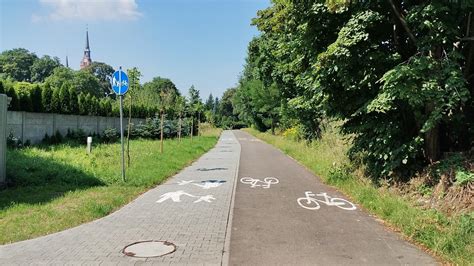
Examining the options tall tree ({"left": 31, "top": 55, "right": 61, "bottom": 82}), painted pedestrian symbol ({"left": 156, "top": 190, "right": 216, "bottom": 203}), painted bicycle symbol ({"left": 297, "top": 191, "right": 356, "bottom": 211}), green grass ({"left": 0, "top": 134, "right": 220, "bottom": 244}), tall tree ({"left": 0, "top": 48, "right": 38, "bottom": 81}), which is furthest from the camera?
tall tree ({"left": 31, "top": 55, "right": 61, "bottom": 82})

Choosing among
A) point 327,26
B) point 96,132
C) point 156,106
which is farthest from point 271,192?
point 156,106

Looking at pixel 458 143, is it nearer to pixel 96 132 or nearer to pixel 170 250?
pixel 170 250

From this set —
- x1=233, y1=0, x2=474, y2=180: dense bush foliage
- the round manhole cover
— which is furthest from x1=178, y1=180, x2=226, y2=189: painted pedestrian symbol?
the round manhole cover

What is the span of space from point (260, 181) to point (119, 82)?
5088 mm

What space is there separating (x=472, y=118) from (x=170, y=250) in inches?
285

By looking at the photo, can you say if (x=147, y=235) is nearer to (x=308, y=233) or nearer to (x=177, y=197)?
(x=308, y=233)

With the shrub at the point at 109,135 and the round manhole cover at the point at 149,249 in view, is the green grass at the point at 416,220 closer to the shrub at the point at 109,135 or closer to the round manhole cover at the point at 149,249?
the round manhole cover at the point at 149,249

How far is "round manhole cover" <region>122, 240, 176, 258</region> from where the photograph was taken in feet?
19.1

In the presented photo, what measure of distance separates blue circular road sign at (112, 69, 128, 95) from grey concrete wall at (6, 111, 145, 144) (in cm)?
790

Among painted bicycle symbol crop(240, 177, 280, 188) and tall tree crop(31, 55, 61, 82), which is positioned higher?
tall tree crop(31, 55, 61, 82)

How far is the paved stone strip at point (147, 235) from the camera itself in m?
5.63

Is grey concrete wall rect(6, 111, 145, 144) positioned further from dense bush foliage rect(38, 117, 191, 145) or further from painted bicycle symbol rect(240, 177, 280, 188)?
painted bicycle symbol rect(240, 177, 280, 188)

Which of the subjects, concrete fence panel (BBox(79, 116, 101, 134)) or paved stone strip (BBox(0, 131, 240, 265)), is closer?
paved stone strip (BBox(0, 131, 240, 265))

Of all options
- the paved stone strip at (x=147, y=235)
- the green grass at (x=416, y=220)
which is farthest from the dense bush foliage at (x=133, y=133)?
the green grass at (x=416, y=220)
